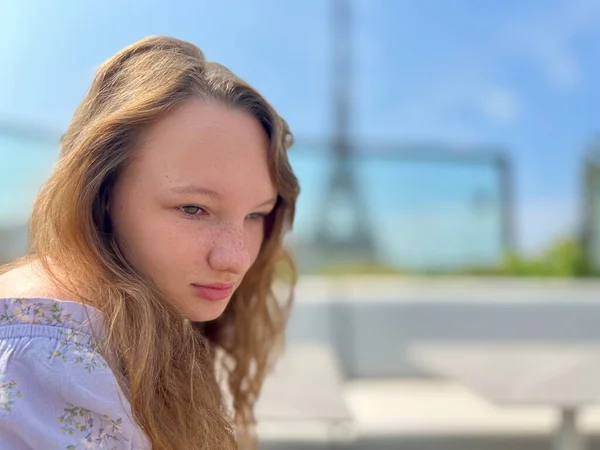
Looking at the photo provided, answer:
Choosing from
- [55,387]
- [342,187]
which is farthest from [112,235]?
[342,187]

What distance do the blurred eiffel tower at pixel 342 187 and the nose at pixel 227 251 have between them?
3788 mm

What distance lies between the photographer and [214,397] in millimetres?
837

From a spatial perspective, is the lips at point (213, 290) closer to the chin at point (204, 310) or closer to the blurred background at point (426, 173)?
the chin at point (204, 310)

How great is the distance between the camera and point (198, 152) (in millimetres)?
764

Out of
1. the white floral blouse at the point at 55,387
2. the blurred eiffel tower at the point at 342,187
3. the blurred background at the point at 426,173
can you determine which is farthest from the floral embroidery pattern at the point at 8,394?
the blurred eiffel tower at the point at 342,187

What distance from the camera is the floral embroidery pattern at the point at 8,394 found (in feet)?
1.91

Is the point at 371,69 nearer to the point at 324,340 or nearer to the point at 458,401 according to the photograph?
the point at 324,340

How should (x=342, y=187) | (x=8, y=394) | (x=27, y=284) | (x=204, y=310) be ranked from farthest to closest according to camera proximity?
1. (x=342, y=187)
2. (x=204, y=310)
3. (x=27, y=284)
4. (x=8, y=394)

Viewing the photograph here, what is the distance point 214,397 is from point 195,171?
0.30m

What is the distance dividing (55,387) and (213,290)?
249mm

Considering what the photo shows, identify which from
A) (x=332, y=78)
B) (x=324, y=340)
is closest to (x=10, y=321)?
(x=324, y=340)

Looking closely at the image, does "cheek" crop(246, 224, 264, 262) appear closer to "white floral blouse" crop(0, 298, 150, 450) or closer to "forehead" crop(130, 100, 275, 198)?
Answer: "forehead" crop(130, 100, 275, 198)

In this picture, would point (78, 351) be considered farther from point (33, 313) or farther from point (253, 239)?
point (253, 239)

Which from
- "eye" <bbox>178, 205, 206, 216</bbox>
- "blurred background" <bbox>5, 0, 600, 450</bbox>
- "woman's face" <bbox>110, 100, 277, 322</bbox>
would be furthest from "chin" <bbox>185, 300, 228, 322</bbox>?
"blurred background" <bbox>5, 0, 600, 450</bbox>
